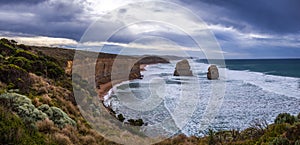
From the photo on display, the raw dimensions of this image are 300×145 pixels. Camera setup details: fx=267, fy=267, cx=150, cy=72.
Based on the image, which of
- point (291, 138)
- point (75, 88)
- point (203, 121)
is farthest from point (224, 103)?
point (291, 138)

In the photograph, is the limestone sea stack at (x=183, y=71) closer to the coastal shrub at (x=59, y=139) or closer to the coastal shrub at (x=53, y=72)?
the coastal shrub at (x=53, y=72)

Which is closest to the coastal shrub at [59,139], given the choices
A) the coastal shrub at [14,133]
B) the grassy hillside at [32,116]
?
the grassy hillside at [32,116]

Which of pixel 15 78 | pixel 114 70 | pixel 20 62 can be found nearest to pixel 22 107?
pixel 15 78

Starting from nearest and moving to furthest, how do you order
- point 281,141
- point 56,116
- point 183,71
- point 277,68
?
1. point 281,141
2. point 56,116
3. point 183,71
4. point 277,68

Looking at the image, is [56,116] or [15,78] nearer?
[56,116]

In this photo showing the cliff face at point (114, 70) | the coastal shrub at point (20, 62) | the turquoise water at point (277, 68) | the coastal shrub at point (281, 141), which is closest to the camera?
the coastal shrub at point (281, 141)

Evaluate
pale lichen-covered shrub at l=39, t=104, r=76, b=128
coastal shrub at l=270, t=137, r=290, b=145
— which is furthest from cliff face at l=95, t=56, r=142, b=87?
coastal shrub at l=270, t=137, r=290, b=145

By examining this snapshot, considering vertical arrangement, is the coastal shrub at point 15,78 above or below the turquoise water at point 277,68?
above

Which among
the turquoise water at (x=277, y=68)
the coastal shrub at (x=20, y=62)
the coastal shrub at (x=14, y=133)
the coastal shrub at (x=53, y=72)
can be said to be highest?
the coastal shrub at (x=20, y=62)

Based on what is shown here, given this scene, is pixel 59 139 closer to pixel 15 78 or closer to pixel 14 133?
pixel 14 133

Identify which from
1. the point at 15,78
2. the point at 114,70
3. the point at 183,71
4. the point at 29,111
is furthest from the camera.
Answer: the point at 183,71

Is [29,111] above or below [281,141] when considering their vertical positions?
above
